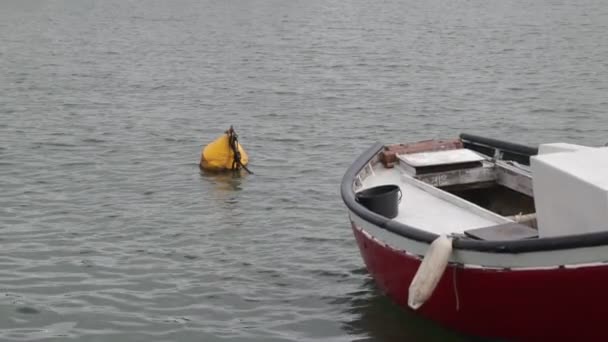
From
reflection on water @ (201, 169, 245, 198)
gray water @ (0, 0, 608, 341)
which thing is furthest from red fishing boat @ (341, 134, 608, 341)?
reflection on water @ (201, 169, 245, 198)

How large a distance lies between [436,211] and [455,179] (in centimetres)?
153

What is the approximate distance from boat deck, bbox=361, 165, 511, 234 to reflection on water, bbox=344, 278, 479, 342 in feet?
3.76

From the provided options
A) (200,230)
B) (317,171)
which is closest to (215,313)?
(200,230)

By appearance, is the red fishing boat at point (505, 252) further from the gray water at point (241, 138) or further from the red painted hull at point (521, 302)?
the gray water at point (241, 138)

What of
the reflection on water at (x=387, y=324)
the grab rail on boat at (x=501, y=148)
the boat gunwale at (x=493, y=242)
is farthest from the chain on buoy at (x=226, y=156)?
the boat gunwale at (x=493, y=242)

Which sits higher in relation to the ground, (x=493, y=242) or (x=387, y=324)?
(x=493, y=242)

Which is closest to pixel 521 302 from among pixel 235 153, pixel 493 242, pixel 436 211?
pixel 493 242

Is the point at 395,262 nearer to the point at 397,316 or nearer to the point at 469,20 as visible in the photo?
the point at 397,316

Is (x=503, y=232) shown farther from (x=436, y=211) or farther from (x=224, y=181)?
(x=224, y=181)

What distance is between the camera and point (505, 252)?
959 centimetres

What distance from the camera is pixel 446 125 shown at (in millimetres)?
25766

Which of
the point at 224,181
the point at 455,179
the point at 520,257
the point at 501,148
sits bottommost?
the point at 224,181

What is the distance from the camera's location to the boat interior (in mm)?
12438

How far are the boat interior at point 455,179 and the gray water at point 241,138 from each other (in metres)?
1.36
